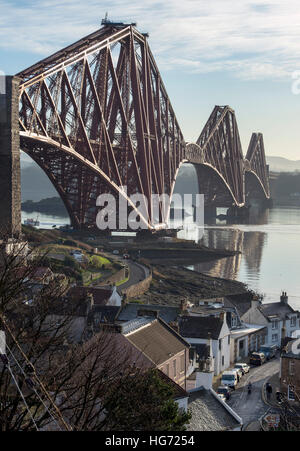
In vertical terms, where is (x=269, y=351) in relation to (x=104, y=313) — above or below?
below

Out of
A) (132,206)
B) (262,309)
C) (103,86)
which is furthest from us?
(132,206)

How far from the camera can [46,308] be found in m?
A: 18.4

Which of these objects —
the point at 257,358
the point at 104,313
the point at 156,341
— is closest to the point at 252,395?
the point at 156,341

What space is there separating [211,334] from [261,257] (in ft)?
197

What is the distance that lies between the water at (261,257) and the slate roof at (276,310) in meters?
9.42

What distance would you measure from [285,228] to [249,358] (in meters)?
104

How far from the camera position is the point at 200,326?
3688 centimetres

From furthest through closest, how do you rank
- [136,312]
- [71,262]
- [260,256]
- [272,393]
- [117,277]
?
1. [260,256]
2. [117,277]
3. [71,262]
4. [136,312]
5. [272,393]

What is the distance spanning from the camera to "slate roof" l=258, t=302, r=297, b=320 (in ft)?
151

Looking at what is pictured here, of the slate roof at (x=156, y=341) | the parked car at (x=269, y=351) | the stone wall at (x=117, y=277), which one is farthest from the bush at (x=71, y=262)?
the slate roof at (x=156, y=341)

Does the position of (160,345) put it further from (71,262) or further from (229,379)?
(71,262)
